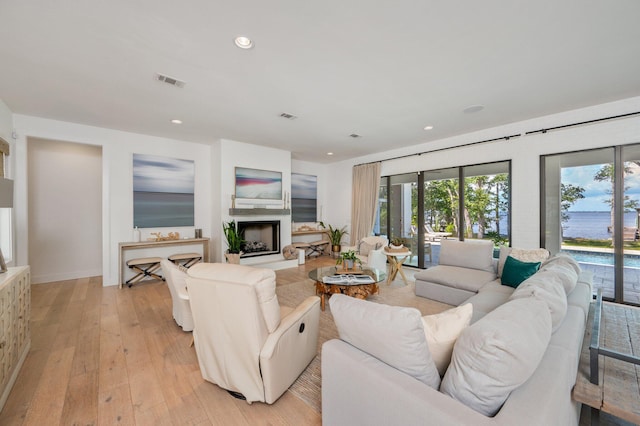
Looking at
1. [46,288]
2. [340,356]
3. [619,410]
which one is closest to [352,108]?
[340,356]

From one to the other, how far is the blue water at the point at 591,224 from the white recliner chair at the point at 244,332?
4.51 meters

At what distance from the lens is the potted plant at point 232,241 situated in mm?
5099

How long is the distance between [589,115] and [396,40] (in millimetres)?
3481

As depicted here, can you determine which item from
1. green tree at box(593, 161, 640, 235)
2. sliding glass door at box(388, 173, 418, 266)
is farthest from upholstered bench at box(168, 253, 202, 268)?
green tree at box(593, 161, 640, 235)

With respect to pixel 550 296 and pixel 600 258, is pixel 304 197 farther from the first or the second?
pixel 550 296

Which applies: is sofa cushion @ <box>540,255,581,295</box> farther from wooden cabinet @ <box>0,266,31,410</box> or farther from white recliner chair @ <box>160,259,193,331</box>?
wooden cabinet @ <box>0,266,31,410</box>

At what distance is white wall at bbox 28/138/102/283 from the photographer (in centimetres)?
462

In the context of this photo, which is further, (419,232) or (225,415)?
(419,232)

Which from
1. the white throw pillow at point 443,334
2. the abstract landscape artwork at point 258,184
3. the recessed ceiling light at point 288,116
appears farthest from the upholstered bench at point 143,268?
the white throw pillow at point 443,334

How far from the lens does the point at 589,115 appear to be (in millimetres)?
3660

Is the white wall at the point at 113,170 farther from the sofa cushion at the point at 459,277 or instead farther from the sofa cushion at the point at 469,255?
the sofa cushion at the point at 469,255

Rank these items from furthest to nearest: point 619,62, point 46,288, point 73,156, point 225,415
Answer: point 73,156 → point 46,288 → point 619,62 → point 225,415

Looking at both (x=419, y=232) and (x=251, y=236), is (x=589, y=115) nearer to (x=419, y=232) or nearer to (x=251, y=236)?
(x=419, y=232)

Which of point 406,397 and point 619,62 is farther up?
point 619,62
